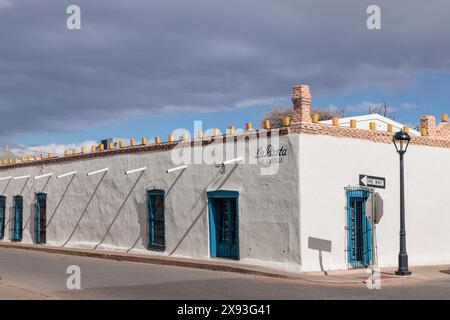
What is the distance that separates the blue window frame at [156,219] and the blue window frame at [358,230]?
6893mm

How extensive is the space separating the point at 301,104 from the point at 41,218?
17.1m

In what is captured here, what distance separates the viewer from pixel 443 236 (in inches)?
837

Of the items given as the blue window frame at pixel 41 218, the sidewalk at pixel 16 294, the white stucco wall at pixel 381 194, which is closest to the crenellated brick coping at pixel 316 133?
the white stucco wall at pixel 381 194

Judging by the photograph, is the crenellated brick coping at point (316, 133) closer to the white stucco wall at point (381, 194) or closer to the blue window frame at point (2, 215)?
the white stucco wall at point (381, 194)

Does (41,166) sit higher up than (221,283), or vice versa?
(41,166)

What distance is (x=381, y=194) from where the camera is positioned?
1923 cm

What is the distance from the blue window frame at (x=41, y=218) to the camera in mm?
29578

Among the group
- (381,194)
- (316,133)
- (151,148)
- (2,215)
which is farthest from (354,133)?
(2,215)

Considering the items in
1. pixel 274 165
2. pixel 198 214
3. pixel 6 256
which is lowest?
pixel 6 256

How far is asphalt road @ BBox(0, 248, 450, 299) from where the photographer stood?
1280 cm

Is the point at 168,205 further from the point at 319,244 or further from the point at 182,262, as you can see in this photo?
the point at 319,244
